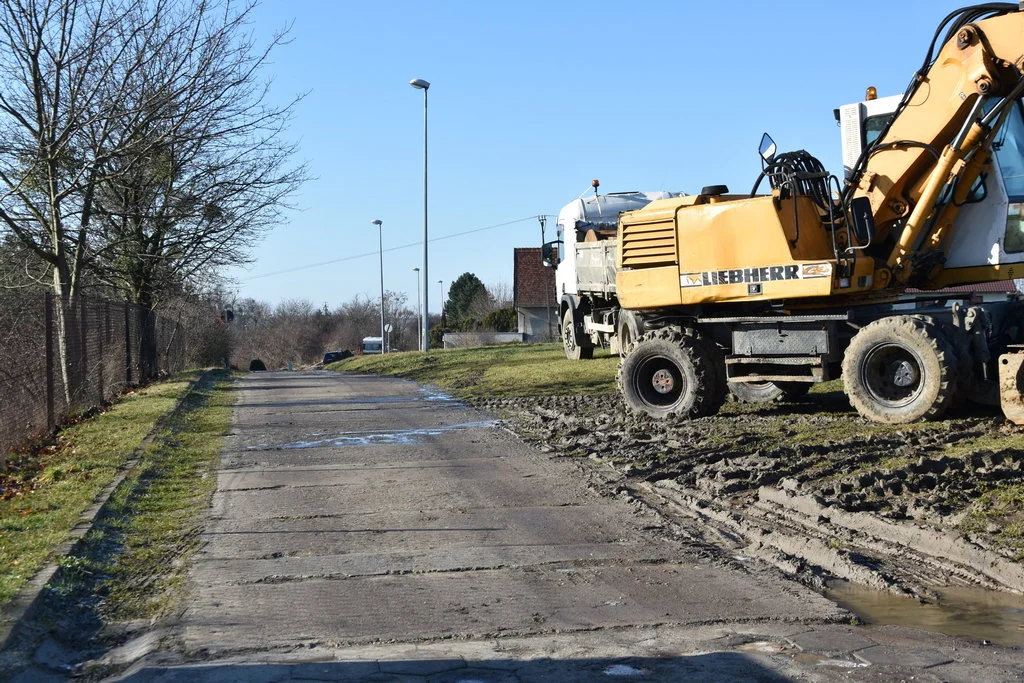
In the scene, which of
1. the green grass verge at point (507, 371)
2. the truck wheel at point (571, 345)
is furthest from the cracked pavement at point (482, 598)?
the truck wheel at point (571, 345)

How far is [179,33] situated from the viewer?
722 inches

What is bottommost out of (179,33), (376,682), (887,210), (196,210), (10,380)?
(376,682)

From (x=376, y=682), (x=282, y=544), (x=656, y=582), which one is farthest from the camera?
(x=282, y=544)

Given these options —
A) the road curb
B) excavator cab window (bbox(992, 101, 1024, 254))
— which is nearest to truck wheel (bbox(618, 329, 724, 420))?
excavator cab window (bbox(992, 101, 1024, 254))

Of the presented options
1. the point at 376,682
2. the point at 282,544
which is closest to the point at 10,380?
the point at 282,544

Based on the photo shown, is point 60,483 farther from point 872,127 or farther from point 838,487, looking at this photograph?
point 872,127

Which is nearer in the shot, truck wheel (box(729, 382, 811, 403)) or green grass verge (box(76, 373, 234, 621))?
green grass verge (box(76, 373, 234, 621))

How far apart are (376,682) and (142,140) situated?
49.1 ft

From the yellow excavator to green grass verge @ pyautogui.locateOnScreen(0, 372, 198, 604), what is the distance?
286 inches

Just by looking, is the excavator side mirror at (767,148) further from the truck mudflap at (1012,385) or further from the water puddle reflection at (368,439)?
the water puddle reflection at (368,439)

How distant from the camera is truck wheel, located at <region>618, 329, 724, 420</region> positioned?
14.1 m

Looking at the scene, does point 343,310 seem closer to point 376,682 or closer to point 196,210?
point 196,210

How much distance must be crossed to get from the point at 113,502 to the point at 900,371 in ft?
28.1

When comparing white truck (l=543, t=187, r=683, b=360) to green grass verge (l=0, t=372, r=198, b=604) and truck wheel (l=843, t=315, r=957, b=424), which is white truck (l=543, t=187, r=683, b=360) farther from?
green grass verge (l=0, t=372, r=198, b=604)
